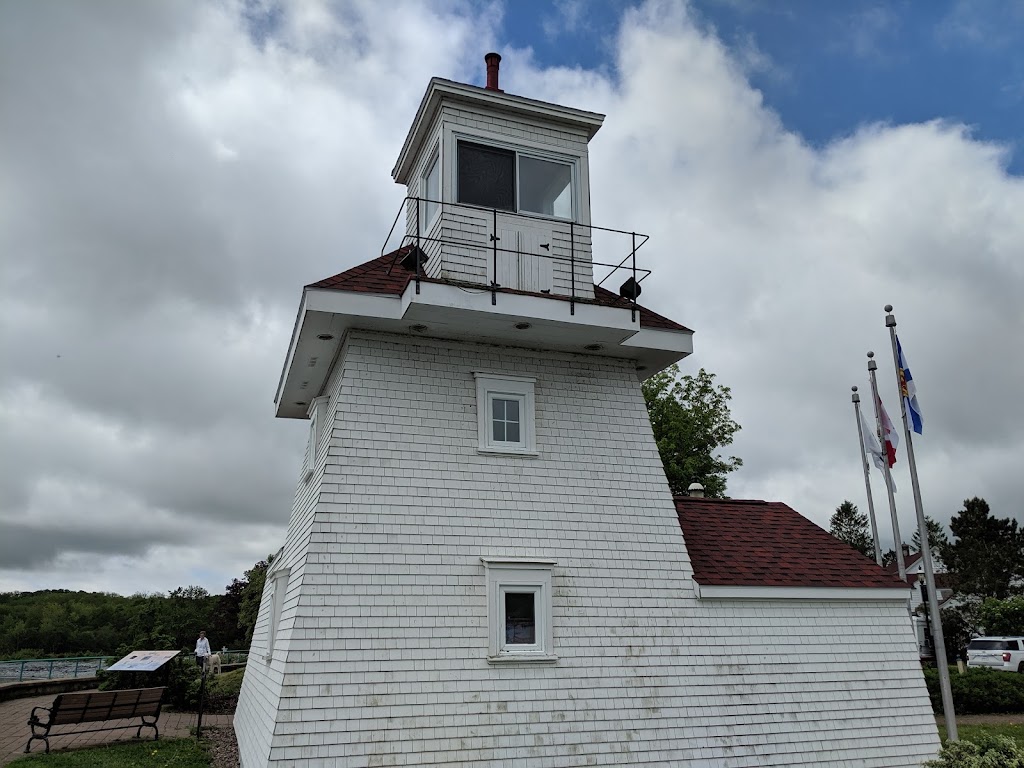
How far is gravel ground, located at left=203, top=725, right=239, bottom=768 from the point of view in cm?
1188

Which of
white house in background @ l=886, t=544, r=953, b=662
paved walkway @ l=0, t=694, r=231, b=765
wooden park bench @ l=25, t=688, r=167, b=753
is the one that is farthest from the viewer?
white house in background @ l=886, t=544, r=953, b=662

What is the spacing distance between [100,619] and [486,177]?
49.9 meters

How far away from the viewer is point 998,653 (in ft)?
91.0

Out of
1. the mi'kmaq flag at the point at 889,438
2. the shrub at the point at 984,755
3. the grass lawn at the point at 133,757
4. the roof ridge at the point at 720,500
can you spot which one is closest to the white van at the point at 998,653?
the mi'kmaq flag at the point at 889,438

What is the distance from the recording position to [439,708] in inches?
362

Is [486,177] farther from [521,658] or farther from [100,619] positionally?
[100,619]

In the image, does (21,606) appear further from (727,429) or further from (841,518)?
(841,518)

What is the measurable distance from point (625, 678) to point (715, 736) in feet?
4.46

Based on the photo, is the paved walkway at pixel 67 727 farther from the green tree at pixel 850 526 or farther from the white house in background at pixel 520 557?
the green tree at pixel 850 526

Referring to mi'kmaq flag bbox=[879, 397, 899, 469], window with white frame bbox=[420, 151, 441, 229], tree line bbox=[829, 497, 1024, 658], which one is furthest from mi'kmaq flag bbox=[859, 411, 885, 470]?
tree line bbox=[829, 497, 1024, 658]

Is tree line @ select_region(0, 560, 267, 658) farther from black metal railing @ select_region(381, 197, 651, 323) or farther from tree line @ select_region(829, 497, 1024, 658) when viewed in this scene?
tree line @ select_region(829, 497, 1024, 658)

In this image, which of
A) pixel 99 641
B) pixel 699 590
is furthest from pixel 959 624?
pixel 99 641

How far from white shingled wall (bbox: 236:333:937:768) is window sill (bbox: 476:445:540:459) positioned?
0.28 ft

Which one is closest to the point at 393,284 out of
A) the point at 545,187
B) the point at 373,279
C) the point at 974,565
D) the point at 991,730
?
the point at 373,279
